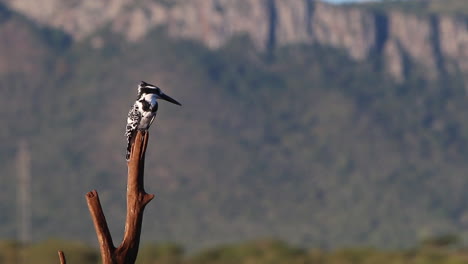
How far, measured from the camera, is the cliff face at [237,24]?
187125 millimetres

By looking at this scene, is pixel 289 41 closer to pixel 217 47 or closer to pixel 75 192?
pixel 217 47

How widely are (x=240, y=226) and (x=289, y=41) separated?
164 ft

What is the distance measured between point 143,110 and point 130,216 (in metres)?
1.34

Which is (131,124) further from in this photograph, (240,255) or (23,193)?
(23,193)

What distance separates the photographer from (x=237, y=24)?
635 feet

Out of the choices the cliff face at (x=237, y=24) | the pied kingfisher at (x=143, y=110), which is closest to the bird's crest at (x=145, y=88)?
the pied kingfisher at (x=143, y=110)

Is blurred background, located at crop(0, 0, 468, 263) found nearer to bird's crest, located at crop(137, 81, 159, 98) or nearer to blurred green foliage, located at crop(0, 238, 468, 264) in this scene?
blurred green foliage, located at crop(0, 238, 468, 264)

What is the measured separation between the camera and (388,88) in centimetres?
18638

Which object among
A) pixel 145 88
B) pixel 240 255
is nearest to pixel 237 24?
pixel 240 255

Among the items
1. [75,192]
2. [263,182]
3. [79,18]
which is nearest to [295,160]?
[263,182]

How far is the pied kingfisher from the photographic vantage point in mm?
9414

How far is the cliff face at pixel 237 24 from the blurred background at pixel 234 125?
0.28 meters

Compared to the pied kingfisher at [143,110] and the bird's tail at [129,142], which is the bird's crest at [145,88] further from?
the bird's tail at [129,142]

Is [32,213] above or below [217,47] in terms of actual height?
below
